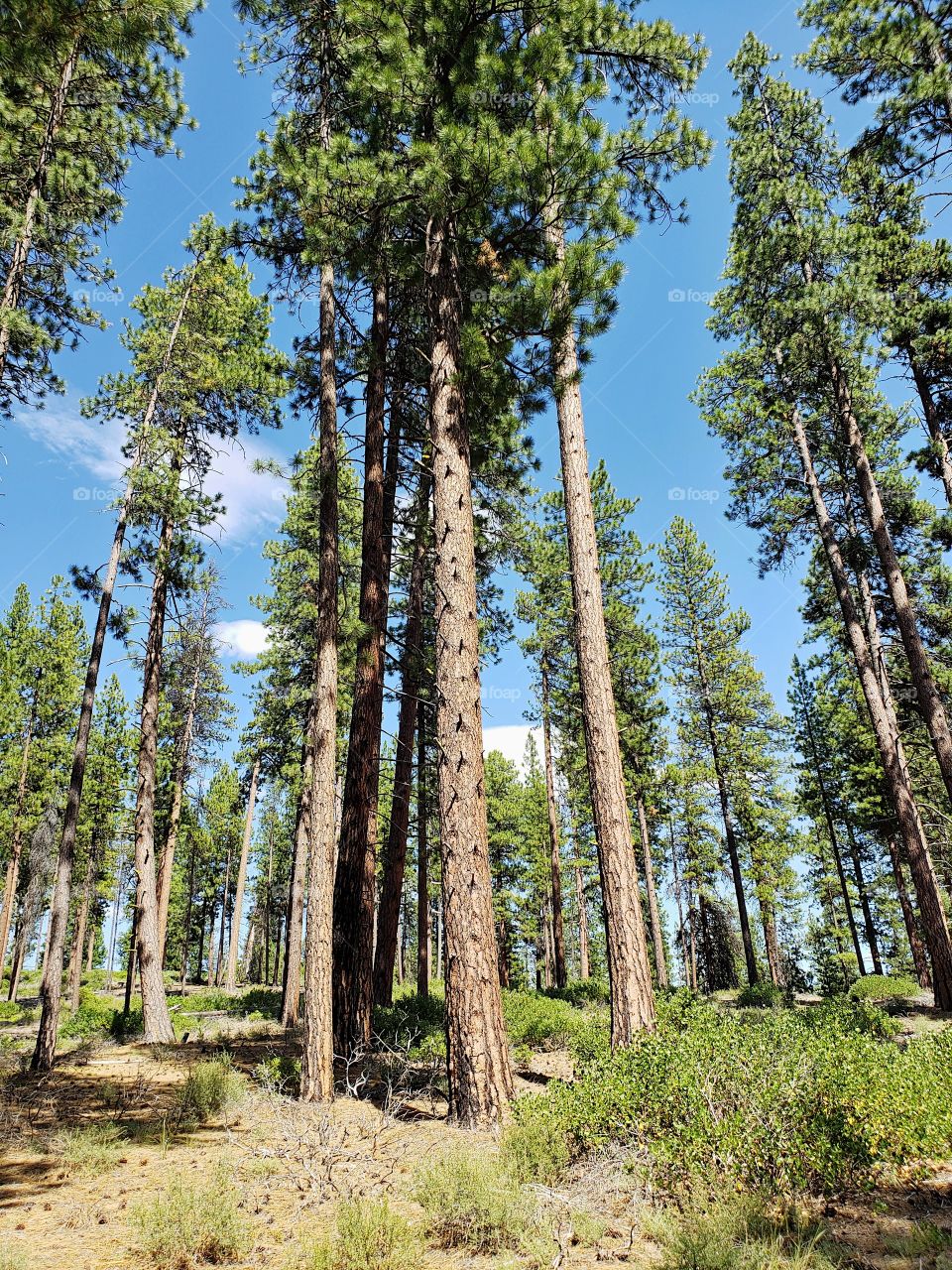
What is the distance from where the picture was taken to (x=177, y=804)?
19.1 m

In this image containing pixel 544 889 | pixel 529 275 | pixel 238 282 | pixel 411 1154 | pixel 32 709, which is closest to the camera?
pixel 411 1154

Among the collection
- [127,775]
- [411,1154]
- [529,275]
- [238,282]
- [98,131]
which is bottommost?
[411,1154]

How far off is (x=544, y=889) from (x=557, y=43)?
3392 cm

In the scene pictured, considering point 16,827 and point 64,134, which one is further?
point 16,827

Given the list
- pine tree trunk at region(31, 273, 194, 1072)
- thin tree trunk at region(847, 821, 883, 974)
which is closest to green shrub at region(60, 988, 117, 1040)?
pine tree trunk at region(31, 273, 194, 1072)

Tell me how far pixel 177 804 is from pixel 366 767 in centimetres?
1351

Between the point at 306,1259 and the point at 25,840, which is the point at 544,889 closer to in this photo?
the point at 25,840

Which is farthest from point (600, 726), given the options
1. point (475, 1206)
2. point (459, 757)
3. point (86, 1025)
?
point (86, 1025)

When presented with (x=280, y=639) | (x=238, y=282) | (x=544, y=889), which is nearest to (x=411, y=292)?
(x=238, y=282)

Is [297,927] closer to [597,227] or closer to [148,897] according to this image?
[148,897]

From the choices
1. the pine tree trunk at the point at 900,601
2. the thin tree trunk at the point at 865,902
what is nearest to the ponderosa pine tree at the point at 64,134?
the pine tree trunk at the point at 900,601

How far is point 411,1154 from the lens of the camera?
15.5 feet

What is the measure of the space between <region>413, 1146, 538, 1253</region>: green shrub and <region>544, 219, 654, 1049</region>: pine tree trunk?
238 centimetres

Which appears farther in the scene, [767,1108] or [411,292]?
[411,292]
